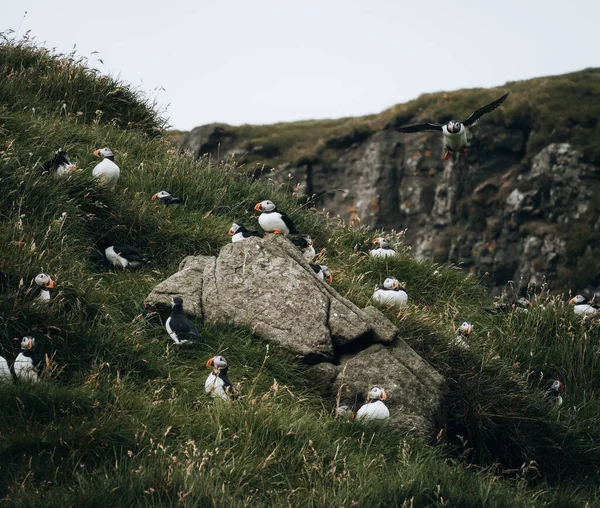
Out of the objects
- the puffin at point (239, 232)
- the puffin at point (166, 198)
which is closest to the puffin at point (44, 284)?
the puffin at point (239, 232)

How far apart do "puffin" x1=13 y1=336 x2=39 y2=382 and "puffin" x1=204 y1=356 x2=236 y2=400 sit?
4.95 ft

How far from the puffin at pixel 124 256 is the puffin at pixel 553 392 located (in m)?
4.99

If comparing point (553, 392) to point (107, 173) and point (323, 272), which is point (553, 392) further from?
point (107, 173)

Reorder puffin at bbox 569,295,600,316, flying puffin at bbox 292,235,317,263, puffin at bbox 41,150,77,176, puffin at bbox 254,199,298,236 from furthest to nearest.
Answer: puffin at bbox 569,295,600,316, flying puffin at bbox 292,235,317,263, puffin at bbox 254,199,298,236, puffin at bbox 41,150,77,176

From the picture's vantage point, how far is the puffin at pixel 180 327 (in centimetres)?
809

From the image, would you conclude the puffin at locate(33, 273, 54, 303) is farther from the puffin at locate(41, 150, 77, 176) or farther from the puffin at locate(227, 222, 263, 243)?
the puffin at locate(227, 222, 263, 243)

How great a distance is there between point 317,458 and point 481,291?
691 cm

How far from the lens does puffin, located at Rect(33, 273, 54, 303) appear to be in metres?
7.74

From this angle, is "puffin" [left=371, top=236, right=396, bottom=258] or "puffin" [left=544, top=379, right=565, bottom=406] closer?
"puffin" [left=544, top=379, right=565, bottom=406]

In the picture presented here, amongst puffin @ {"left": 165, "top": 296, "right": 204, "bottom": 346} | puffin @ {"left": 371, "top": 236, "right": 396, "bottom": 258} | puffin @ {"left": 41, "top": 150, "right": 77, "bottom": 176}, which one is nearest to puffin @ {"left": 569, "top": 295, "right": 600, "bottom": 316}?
puffin @ {"left": 371, "top": 236, "right": 396, "bottom": 258}

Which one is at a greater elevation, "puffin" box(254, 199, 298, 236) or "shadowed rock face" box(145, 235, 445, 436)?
"puffin" box(254, 199, 298, 236)

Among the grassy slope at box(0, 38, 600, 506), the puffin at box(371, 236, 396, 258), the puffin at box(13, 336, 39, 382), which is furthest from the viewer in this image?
the puffin at box(371, 236, 396, 258)

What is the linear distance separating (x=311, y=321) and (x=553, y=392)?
10.8 feet

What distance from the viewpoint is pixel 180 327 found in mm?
8117
